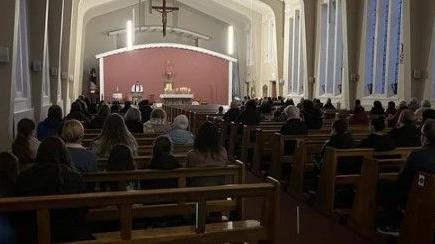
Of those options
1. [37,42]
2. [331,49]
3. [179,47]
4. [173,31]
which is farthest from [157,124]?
[173,31]

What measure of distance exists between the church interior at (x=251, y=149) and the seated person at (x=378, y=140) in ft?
A: 0.04

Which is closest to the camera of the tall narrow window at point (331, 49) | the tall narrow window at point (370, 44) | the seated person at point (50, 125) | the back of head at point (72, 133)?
the back of head at point (72, 133)

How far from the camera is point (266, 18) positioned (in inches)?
914

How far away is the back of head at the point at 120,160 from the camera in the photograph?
12.3 feet

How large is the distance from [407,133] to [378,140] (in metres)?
0.79

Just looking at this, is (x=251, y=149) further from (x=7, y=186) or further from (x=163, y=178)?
(x=7, y=186)

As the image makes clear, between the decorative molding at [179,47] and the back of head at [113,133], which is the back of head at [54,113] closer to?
the back of head at [113,133]

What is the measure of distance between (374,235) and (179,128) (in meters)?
2.41

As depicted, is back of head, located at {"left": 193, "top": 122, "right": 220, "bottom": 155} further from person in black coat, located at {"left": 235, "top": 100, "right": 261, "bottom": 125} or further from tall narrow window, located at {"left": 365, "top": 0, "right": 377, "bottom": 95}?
tall narrow window, located at {"left": 365, "top": 0, "right": 377, "bottom": 95}

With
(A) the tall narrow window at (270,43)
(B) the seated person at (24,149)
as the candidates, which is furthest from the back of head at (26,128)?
(A) the tall narrow window at (270,43)

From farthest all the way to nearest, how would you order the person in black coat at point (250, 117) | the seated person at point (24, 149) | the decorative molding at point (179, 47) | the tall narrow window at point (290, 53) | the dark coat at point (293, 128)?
1. the decorative molding at point (179, 47)
2. the tall narrow window at point (290, 53)
3. the person in black coat at point (250, 117)
4. the dark coat at point (293, 128)
5. the seated person at point (24, 149)

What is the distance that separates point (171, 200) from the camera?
108 inches

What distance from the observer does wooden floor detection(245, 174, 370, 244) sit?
4.60 m

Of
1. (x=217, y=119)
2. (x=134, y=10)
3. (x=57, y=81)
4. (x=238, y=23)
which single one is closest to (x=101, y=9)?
(x=134, y=10)
